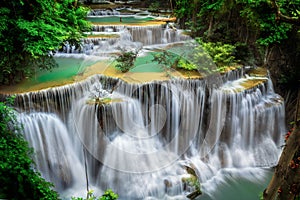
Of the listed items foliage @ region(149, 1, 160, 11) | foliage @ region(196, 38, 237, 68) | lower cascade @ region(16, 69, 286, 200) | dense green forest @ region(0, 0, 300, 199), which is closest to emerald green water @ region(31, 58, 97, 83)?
dense green forest @ region(0, 0, 300, 199)

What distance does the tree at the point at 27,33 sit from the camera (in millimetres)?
6129

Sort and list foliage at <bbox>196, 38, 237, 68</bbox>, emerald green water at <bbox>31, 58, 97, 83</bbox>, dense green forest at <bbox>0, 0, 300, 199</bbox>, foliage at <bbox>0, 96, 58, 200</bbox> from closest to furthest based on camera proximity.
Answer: foliage at <bbox>0, 96, 58, 200</bbox>
dense green forest at <bbox>0, 0, 300, 199</bbox>
emerald green water at <bbox>31, 58, 97, 83</bbox>
foliage at <bbox>196, 38, 237, 68</bbox>

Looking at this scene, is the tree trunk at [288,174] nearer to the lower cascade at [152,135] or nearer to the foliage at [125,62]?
the lower cascade at [152,135]

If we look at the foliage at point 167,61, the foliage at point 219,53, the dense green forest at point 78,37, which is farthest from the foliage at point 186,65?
the dense green forest at point 78,37

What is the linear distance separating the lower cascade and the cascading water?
1.0 inches

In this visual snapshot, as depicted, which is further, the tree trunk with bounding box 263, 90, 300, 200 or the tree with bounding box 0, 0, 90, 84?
the tree with bounding box 0, 0, 90, 84

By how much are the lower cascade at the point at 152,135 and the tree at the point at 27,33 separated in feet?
3.40

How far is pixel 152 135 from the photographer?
25.8 feet

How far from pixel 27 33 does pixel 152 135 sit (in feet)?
14.0

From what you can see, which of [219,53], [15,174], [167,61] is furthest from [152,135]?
[15,174]

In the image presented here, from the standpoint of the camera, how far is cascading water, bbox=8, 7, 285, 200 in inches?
269

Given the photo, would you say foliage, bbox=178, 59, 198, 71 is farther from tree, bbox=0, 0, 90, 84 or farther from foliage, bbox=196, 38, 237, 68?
tree, bbox=0, 0, 90, 84

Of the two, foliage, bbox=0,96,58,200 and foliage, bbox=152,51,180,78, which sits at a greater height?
foliage, bbox=152,51,180,78

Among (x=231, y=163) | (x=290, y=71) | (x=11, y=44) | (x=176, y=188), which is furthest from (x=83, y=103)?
(x=290, y=71)
